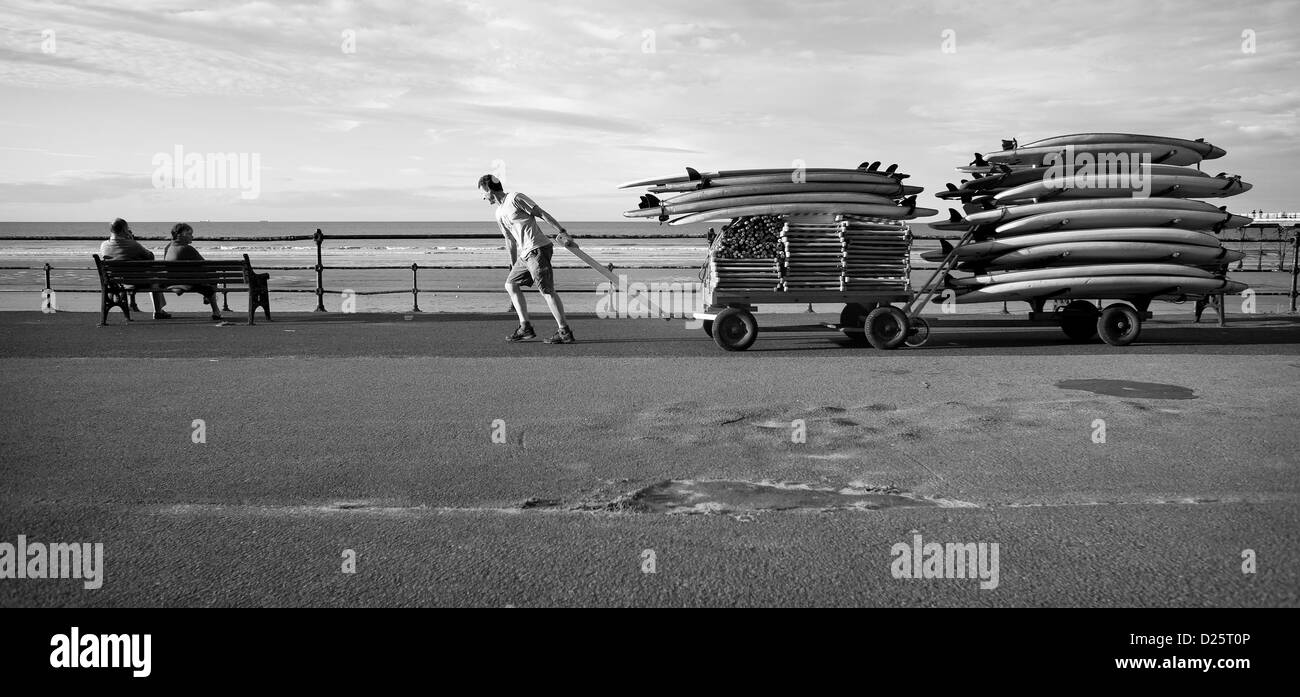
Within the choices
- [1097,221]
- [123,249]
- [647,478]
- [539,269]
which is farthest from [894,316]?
[123,249]

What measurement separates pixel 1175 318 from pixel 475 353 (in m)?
10.9

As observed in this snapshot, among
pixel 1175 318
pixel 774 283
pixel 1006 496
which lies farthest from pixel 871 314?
pixel 1175 318

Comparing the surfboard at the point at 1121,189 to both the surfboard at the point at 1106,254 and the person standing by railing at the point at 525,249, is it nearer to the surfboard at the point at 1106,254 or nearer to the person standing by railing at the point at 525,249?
the surfboard at the point at 1106,254

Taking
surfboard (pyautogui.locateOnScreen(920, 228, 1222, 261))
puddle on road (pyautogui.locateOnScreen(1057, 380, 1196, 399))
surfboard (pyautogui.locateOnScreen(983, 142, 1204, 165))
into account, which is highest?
surfboard (pyautogui.locateOnScreen(983, 142, 1204, 165))

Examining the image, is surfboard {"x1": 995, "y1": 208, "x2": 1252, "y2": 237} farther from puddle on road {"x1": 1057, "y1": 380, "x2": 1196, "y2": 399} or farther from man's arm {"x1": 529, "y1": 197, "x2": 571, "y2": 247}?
man's arm {"x1": 529, "y1": 197, "x2": 571, "y2": 247}

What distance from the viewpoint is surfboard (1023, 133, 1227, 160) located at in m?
10.7

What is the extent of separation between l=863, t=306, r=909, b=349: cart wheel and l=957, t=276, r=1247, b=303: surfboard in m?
1.25

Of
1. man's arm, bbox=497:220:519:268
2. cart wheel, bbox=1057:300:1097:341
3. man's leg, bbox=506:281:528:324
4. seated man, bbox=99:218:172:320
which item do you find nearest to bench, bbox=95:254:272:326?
seated man, bbox=99:218:172:320

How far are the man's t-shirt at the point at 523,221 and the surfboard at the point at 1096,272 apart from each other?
4.93 meters

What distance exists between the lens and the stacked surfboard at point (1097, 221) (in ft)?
35.3

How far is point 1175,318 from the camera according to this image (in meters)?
15.0

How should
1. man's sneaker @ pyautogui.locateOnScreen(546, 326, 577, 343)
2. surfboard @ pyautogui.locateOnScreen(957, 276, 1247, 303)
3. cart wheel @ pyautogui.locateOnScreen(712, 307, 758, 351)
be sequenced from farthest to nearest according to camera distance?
1. man's sneaker @ pyautogui.locateOnScreen(546, 326, 577, 343)
2. surfboard @ pyautogui.locateOnScreen(957, 276, 1247, 303)
3. cart wheel @ pyautogui.locateOnScreen(712, 307, 758, 351)

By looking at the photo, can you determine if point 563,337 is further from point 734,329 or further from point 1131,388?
point 1131,388
